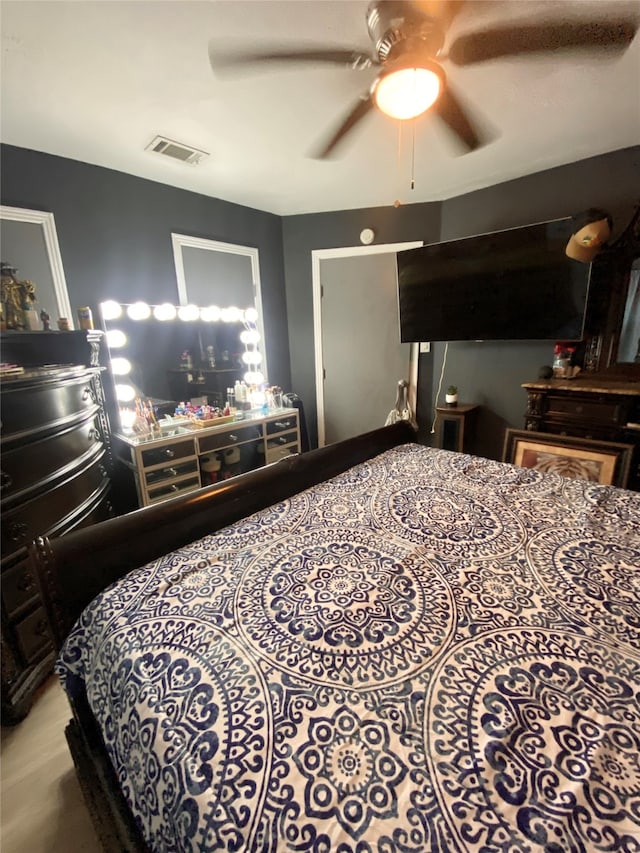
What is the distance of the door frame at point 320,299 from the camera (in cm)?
316

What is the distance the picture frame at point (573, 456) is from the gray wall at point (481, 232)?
814 mm

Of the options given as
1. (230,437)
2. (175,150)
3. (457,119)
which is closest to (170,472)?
(230,437)

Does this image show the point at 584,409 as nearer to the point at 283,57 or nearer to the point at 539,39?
the point at 539,39

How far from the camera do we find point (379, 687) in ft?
2.15

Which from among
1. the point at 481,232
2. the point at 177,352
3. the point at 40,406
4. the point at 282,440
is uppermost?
the point at 481,232

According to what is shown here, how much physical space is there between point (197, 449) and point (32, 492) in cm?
113

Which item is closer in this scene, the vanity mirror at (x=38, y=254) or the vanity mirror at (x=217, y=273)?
the vanity mirror at (x=38, y=254)

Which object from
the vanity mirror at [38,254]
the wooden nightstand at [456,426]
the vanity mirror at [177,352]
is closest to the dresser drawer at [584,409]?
the wooden nightstand at [456,426]

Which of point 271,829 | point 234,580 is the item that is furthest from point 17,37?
point 271,829

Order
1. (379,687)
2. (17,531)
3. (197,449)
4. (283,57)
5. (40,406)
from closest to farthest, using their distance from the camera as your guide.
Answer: (379,687) → (283,57) → (17,531) → (40,406) → (197,449)

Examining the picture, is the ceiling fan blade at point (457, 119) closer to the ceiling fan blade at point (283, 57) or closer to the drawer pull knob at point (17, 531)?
the ceiling fan blade at point (283, 57)

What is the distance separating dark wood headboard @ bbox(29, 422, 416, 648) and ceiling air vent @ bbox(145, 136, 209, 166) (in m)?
1.98

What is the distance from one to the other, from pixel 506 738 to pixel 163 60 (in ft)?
7.75

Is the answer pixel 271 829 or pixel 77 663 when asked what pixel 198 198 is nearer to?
pixel 77 663
